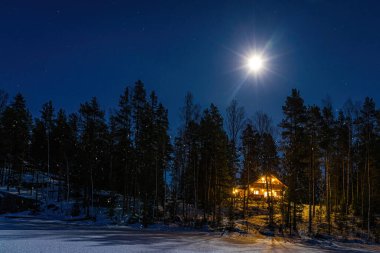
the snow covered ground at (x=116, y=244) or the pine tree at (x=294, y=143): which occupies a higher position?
the pine tree at (x=294, y=143)

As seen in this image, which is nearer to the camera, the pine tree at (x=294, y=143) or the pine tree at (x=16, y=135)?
→ the pine tree at (x=294, y=143)

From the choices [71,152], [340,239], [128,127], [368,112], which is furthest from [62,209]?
[368,112]

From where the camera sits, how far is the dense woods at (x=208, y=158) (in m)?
30.5

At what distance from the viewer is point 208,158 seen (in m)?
38.2

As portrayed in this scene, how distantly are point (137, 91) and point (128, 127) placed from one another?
4.71 metres

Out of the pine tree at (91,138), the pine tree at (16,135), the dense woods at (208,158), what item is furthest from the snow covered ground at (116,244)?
the pine tree at (16,135)

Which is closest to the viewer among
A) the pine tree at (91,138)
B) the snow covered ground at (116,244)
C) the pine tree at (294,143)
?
the snow covered ground at (116,244)

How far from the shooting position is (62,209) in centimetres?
3853

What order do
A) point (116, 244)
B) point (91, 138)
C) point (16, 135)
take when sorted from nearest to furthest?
point (116, 244) → point (91, 138) → point (16, 135)

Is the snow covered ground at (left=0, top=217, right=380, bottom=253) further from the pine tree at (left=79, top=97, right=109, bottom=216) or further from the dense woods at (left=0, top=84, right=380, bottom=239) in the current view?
the pine tree at (left=79, top=97, right=109, bottom=216)

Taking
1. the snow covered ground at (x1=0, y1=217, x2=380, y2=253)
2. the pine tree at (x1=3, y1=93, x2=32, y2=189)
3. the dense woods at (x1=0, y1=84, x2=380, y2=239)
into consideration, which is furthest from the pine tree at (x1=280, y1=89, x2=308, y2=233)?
the pine tree at (x1=3, y1=93, x2=32, y2=189)

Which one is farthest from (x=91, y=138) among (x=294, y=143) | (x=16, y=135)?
(x=294, y=143)

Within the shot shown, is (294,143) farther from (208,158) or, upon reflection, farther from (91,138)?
(91,138)

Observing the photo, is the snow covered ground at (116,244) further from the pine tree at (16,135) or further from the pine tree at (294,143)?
the pine tree at (16,135)
